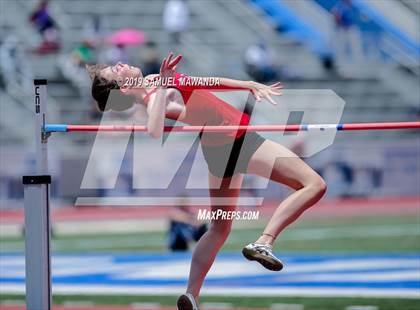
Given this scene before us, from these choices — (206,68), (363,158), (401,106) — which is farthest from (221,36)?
(363,158)

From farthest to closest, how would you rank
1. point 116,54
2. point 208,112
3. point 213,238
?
point 116,54, point 213,238, point 208,112

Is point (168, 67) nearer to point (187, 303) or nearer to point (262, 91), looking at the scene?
point (262, 91)

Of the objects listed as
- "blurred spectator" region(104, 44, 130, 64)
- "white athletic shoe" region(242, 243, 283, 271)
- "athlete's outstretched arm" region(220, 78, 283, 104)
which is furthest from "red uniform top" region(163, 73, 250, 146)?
"blurred spectator" region(104, 44, 130, 64)

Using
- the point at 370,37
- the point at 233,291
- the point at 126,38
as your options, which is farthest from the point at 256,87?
the point at 370,37

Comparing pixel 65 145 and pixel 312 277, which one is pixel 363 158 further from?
pixel 312 277

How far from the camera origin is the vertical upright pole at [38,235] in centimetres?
666

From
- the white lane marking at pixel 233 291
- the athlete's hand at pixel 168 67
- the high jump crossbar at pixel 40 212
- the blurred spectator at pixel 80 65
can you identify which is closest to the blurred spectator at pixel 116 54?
the blurred spectator at pixel 80 65

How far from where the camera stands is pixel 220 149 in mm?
6824

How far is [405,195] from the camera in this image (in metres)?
18.8

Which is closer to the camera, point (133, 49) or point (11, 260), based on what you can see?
point (11, 260)

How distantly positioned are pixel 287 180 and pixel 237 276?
173 inches

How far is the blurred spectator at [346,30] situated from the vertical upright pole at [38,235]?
1559cm

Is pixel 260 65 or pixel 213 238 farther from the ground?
pixel 260 65

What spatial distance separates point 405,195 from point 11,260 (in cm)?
818
